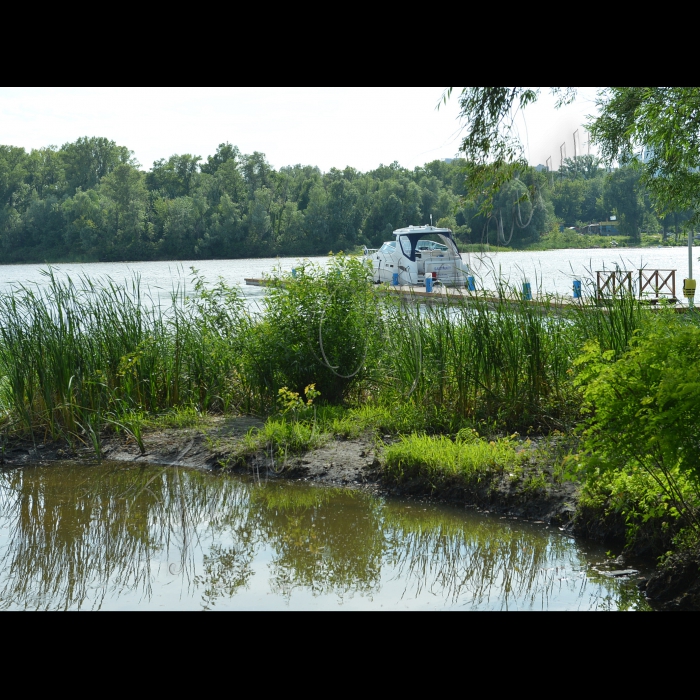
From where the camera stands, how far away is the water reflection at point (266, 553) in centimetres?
407

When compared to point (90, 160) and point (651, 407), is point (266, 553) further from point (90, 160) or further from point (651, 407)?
point (90, 160)

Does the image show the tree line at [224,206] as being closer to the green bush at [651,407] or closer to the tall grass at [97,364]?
the tall grass at [97,364]

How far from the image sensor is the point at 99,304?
25.8ft

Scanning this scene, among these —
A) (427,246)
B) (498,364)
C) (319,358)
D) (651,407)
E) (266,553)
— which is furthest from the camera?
(427,246)

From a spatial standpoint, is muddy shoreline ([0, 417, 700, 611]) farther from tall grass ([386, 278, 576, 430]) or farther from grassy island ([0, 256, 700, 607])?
tall grass ([386, 278, 576, 430])

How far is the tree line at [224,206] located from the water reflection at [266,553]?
25.5 feet

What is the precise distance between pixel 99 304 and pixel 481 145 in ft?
15.6

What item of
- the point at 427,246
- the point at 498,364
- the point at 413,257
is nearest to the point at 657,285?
the point at 413,257

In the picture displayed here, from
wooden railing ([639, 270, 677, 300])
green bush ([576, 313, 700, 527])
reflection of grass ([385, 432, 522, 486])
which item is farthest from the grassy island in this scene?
green bush ([576, 313, 700, 527])

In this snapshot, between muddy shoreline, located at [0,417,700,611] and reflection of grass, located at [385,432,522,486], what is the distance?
74 millimetres

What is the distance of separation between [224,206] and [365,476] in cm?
2341

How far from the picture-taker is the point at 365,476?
20.1 ft
